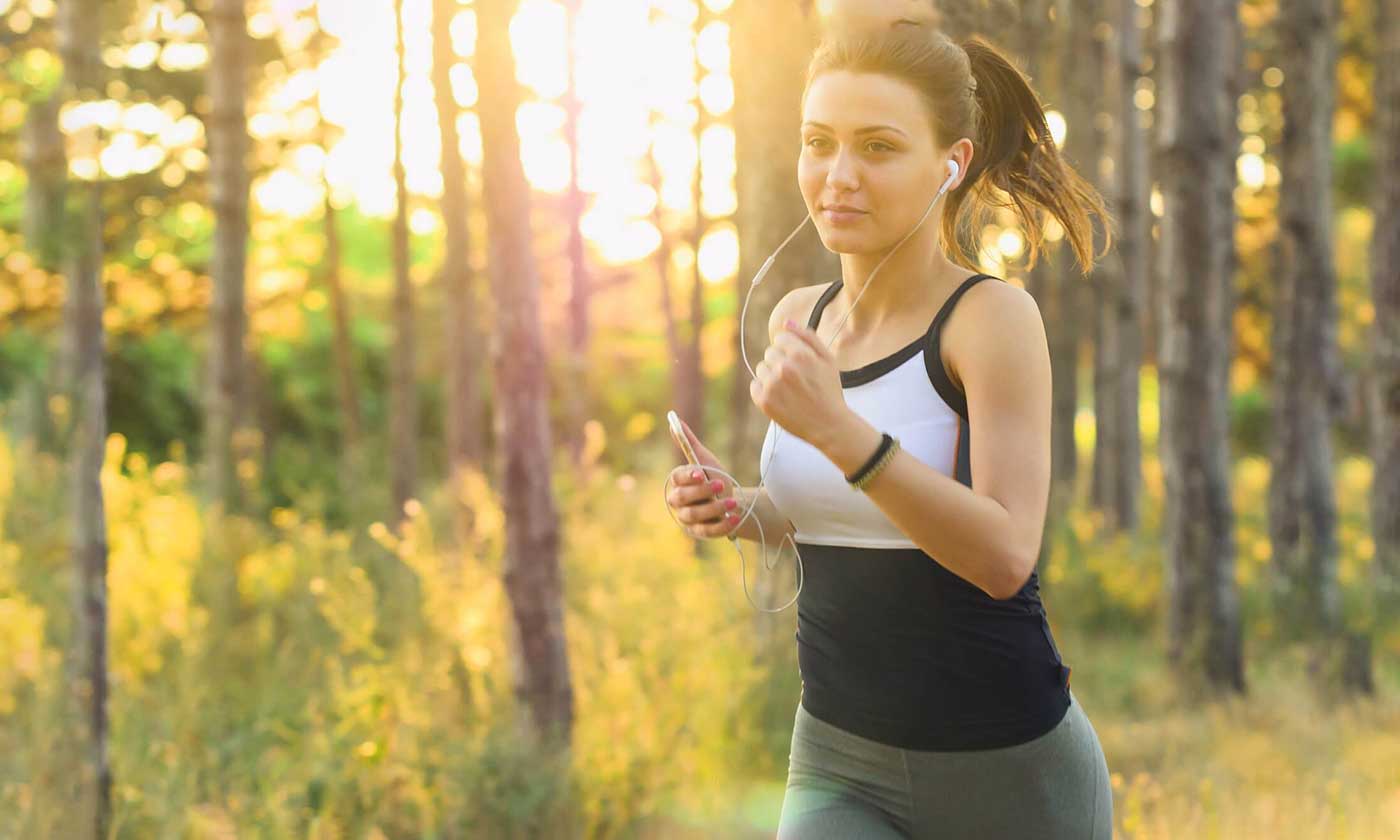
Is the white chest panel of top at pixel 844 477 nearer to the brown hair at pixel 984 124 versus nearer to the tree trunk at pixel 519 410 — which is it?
the brown hair at pixel 984 124

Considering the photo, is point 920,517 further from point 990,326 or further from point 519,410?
point 519,410

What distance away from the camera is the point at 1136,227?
12.6 metres

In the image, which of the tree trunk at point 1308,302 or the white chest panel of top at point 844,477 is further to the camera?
the tree trunk at point 1308,302

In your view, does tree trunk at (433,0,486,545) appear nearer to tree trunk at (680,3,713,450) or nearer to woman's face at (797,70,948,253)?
tree trunk at (680,3,713,450)

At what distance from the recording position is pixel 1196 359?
7.77 meters

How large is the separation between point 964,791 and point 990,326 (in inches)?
28.4

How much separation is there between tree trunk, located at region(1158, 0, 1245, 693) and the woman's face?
238 inches

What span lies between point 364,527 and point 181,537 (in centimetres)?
411

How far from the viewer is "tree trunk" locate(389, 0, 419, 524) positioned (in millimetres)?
12305

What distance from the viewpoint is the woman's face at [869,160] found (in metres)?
2.14

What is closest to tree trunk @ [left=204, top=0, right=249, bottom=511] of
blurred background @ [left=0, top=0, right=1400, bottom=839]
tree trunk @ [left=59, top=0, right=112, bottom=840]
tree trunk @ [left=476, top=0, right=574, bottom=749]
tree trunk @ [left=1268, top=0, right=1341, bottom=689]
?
blurred background @ [left=0, top=0, right=1400, bottom=839]

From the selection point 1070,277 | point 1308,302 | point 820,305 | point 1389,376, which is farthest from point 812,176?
point 1070,277

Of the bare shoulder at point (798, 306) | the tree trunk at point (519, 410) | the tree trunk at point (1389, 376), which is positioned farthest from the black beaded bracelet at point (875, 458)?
the tree trunk at point (1389, 376)

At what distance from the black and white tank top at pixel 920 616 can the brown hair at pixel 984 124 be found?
320 millimetres
